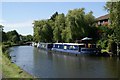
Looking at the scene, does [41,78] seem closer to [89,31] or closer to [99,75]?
[99,75]

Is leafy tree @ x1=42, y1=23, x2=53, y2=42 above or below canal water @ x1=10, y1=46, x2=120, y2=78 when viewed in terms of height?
above

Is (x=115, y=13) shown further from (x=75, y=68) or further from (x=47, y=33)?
(x=47, y=33)

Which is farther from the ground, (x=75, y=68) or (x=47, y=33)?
(x=47, y=33)

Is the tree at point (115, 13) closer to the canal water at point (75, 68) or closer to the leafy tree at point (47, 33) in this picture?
the canal water at point (75, 68)

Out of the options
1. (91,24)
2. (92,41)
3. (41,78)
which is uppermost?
(91,24)

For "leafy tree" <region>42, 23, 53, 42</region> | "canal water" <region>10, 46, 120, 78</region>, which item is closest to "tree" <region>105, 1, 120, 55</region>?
"canal water" <region>10, 46, 120, 78</region>

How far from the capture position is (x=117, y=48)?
4494 centimetres

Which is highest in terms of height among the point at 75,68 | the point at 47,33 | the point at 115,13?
the point at 115,13

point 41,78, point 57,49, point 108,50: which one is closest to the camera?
point 41,78

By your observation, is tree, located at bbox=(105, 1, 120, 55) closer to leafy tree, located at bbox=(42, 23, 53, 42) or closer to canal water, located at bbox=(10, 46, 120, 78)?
canal water, located at bbox=(10, 46, 120, 78)

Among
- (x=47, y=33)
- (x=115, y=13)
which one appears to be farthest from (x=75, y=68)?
(x=47, y=33)

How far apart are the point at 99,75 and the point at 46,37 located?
64.1 m

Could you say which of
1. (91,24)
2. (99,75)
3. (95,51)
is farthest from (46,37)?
(99,75)

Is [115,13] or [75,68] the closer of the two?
[75,68]
